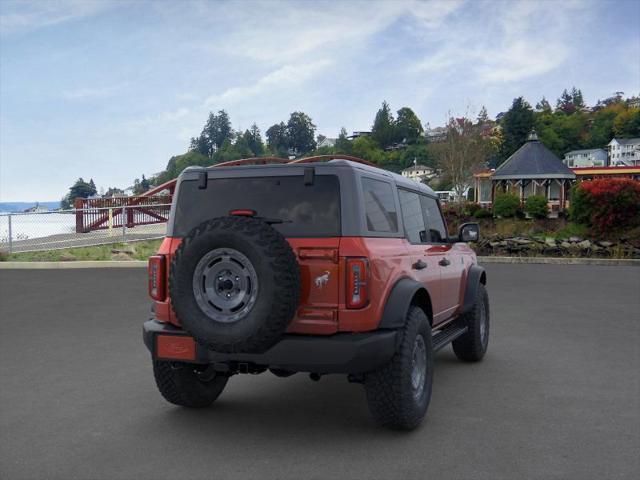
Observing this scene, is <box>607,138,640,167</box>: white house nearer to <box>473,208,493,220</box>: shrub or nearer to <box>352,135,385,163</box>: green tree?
<box>352,135,385,163</box>: green tree

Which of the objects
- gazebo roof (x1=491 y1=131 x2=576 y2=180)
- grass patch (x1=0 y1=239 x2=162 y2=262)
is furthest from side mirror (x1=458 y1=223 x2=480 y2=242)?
gazebo roof (x1=491 y1=131 x2=576 y2=180)

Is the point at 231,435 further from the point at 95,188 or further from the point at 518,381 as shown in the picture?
the point at 95,188

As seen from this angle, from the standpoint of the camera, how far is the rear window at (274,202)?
448cm

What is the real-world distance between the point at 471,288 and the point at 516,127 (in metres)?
106

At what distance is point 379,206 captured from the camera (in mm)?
4918

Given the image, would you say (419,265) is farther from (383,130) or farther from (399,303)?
(383,130)

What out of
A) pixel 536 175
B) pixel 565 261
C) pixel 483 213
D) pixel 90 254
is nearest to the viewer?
pixel 565 261

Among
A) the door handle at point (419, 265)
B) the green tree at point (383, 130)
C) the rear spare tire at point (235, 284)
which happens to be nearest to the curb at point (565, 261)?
the door handle at point (419, 265)

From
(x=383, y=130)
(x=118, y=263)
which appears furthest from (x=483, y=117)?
(x=383, y=130)

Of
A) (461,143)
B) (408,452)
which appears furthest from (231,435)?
(461,143)

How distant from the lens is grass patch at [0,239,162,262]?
20172mm

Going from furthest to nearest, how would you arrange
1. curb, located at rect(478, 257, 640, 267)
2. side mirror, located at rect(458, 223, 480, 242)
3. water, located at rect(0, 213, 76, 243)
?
water, located at rect(0, 213, 76, 243)
curb, located at rect(478, 257, 640, 267)
side mirror, located at rect(458, 223, 480, 242)

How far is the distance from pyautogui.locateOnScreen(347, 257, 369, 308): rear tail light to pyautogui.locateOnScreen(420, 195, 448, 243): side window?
194 centimetres

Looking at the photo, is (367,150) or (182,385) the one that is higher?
(367,150)
